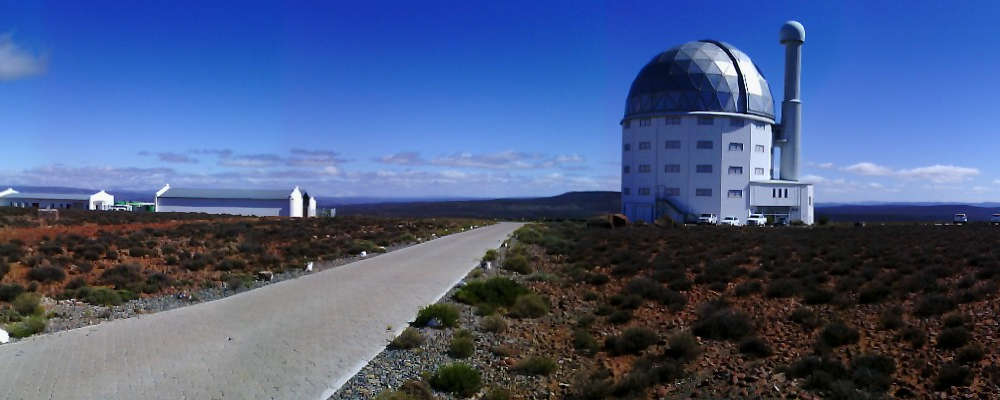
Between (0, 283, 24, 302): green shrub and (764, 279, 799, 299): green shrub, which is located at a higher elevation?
(764, 279, 799, 299): green shrub

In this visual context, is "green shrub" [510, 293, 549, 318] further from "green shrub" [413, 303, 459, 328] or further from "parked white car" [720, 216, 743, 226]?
"parked white car" [720, 216, 743, 226]

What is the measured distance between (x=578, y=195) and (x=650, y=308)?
176962 millimetres

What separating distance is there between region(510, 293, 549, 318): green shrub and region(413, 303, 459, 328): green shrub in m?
1.65

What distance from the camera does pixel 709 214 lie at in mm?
48250

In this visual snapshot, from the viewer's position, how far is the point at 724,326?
9.57 m

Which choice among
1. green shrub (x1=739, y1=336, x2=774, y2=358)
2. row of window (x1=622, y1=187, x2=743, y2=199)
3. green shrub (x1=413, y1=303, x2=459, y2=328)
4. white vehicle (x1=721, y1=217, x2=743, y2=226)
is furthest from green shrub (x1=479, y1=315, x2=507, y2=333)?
row of window (x1=622, y1=187, x2=743, y2=199)

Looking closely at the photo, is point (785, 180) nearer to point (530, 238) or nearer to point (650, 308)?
point (530, 238)

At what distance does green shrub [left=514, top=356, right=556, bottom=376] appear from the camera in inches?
305

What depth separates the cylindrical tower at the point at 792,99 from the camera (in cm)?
5303

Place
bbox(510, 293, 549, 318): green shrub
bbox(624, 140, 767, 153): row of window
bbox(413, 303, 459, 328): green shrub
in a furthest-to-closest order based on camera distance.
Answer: bbox(624, 140, 767, 153): row of window
bbox(510, 293, 549, 318): green shrub
bbox(413, 303, 459, 328): green shrub

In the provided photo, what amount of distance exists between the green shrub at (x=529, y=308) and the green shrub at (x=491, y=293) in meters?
0.33

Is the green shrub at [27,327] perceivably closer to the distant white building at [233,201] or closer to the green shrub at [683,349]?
the green shrub at [683,349]

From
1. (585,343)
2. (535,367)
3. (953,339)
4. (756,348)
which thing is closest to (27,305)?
(535,367)

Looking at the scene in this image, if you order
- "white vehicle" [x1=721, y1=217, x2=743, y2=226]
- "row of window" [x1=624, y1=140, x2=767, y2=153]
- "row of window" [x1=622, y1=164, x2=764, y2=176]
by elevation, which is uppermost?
"row of window" [x1=624, y1=140, x2=767, y2=153]
